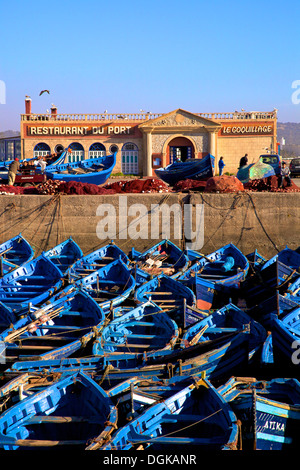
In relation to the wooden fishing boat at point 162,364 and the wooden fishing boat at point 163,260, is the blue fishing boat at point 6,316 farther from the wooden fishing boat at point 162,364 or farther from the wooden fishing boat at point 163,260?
the wooden fishing boat at point 163,260

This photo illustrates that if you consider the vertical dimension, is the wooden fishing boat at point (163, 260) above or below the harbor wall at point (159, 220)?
below

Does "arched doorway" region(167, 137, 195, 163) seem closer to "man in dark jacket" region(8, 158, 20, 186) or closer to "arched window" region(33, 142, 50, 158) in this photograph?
"arched window" region(33, 142, 50, 158)

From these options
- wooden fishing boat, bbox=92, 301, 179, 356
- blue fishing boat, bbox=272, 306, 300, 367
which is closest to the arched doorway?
wooden fishing boat, bbox=92, 301, 179, 356

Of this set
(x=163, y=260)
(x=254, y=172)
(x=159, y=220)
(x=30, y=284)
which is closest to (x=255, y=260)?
(x=163, y=260)

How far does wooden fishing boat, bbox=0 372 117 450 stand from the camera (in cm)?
798

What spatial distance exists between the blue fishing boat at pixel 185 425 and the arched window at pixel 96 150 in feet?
104

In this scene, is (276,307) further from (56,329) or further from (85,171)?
(85,171)

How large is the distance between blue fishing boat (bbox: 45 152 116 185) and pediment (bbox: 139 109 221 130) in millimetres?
11018

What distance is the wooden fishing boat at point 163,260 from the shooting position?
16.6 meters

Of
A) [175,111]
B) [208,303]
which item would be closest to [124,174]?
[175,111]

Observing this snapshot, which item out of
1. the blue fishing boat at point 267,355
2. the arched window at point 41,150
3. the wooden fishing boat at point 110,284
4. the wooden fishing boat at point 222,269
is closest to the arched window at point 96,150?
the arched window at point 41,150

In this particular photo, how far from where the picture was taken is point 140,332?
12734mm

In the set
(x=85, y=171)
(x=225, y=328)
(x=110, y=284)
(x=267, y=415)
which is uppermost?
(x=85, y=171)

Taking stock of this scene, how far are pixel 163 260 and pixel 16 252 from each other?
5.34 m
